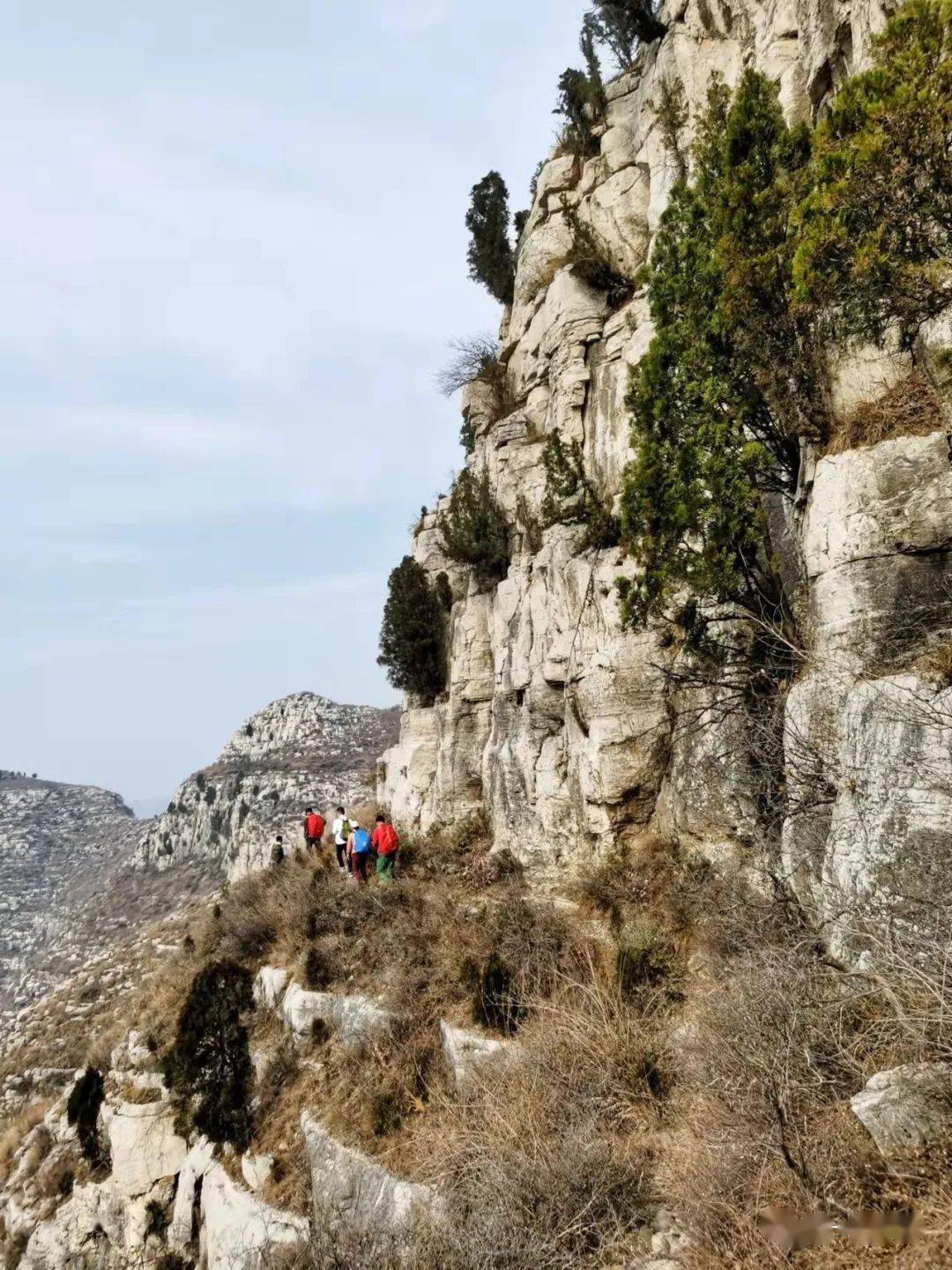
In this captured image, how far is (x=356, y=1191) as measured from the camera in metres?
7.97

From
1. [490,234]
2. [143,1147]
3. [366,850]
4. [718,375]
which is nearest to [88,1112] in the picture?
[143,1147]

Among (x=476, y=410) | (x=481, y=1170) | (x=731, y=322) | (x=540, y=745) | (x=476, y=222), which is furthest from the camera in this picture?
(x=476, y=222)

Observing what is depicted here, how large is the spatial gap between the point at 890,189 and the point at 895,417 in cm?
206

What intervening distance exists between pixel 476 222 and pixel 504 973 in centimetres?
2163

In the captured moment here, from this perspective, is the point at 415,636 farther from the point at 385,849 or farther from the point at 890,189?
the point at 890,189

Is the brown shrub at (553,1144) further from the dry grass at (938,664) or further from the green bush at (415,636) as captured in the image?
the green bush at (415,636)

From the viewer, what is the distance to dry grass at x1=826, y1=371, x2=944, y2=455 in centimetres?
694

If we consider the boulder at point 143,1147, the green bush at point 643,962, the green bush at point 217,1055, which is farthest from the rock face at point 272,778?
the green bush at point 643,962

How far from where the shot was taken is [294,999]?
12297mm

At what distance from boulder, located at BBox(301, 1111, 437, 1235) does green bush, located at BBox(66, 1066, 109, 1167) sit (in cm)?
682

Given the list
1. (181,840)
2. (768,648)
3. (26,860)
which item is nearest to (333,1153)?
Answer: (768,648)

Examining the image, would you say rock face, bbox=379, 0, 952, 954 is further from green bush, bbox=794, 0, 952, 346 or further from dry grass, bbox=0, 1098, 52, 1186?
dry grass, bbox=0, 1098, 52, 1186

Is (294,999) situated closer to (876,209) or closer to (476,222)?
(876,209)

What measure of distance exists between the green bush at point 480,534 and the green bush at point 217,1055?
34.3 ft
